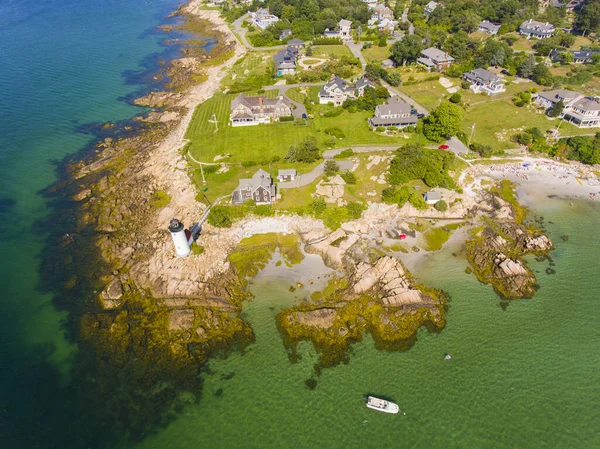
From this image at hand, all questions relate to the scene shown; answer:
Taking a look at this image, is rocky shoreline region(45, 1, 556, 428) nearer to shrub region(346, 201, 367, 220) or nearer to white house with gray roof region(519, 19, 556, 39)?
shrub region(346, 201, 367, 220)

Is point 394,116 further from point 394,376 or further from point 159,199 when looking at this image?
point 394,376

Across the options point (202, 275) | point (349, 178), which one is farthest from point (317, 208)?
point (202, 275)

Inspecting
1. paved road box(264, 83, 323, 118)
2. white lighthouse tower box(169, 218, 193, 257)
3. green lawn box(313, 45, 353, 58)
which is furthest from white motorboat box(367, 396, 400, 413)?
green lawn box(313, 45, 353, 58)

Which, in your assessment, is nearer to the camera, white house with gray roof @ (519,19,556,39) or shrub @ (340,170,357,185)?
shrub @ (340,170,357,185)

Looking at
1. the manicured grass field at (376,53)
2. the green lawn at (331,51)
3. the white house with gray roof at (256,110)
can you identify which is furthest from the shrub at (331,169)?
the green lawn at (331,51)

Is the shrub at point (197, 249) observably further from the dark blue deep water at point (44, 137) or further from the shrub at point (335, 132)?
the shrub at point (335, 132)

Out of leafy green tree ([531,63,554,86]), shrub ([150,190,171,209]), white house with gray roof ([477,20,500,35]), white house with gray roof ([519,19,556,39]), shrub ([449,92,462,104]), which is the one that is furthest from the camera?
white house with gray roof ([477,20,500,35])
